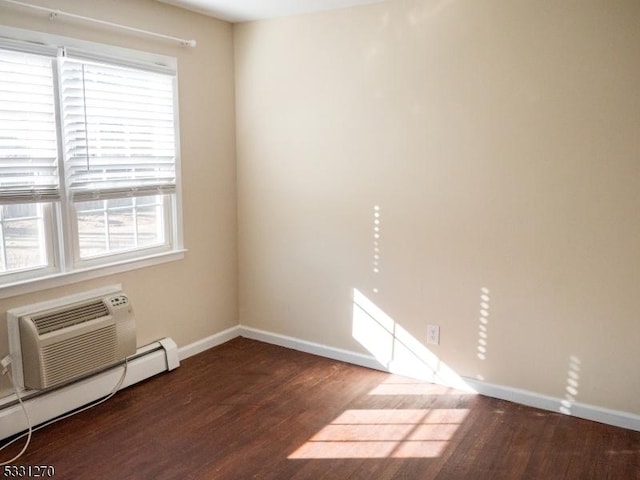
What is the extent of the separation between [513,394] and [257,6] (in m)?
2.85

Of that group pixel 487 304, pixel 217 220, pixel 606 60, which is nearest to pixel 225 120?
pixel 217 220

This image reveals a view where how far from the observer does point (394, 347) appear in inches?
145

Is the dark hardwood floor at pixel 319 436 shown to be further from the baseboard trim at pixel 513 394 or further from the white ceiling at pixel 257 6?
the white ceiling at pixel 257 6

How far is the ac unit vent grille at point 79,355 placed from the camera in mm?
2885

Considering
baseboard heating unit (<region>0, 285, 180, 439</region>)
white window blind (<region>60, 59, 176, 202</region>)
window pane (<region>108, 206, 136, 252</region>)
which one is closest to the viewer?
baseboard heating unit (<region>0, 285, 180, 439</region>)

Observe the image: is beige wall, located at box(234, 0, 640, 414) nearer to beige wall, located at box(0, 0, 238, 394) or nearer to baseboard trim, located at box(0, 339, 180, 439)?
beige wall, located at box(0, 0, 238, 394)

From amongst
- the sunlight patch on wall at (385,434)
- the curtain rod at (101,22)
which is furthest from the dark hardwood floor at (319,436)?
the curtain rod at (101,22)

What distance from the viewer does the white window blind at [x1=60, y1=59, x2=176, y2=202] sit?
3.09m

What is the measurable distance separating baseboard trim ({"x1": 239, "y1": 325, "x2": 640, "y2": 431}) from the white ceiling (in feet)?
7.50

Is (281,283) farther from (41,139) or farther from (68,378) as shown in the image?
(41,139)

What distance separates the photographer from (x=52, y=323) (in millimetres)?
2939

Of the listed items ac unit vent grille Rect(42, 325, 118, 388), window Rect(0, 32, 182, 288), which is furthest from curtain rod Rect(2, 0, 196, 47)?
ac unit vent grille Rect(42, 325, 118, 388)

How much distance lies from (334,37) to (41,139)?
188 cm

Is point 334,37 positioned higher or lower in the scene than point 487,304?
higher
